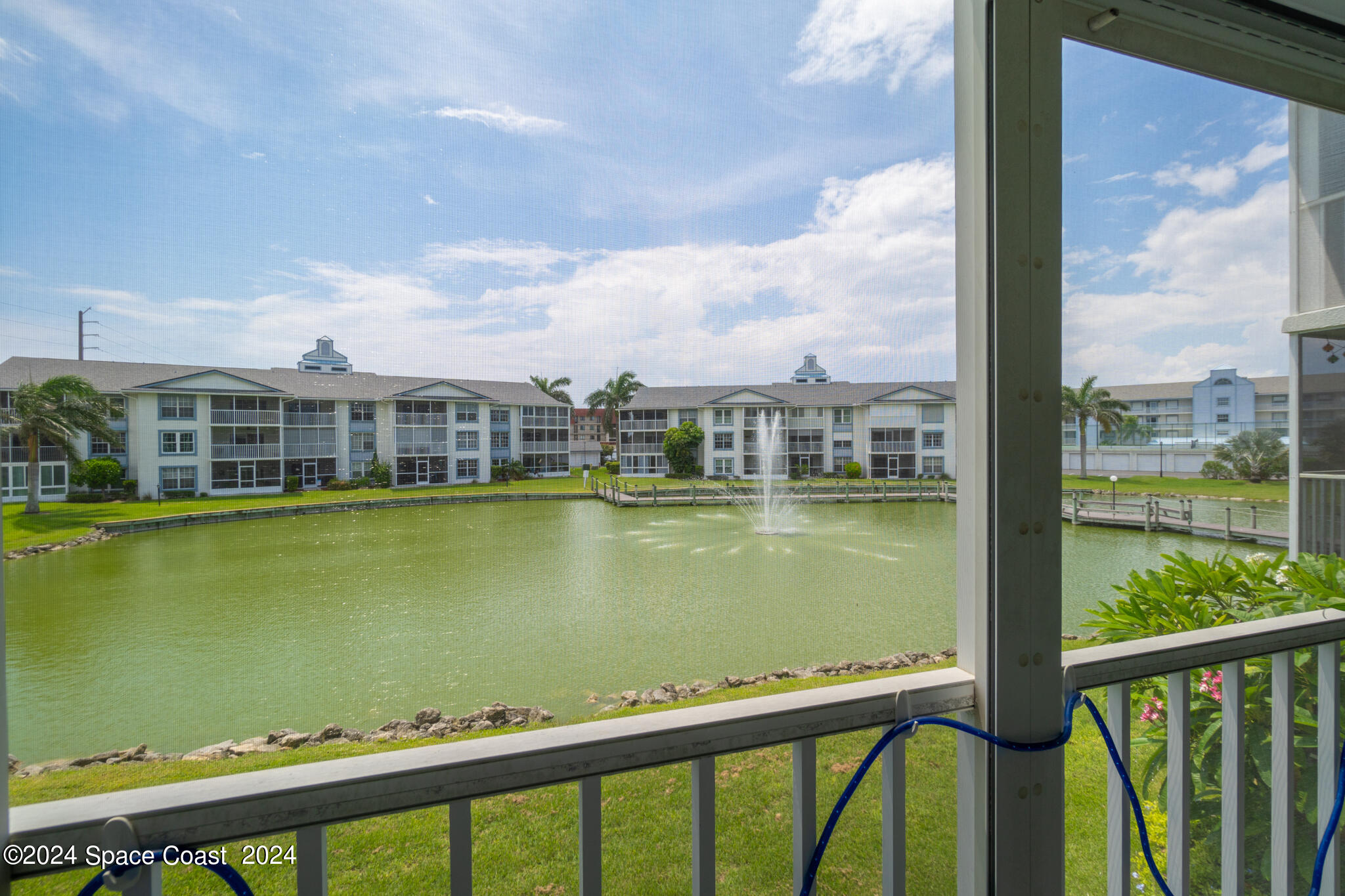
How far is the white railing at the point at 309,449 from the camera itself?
97 centimetres

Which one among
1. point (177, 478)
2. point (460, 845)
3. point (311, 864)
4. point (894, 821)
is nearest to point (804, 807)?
point (894, 821)

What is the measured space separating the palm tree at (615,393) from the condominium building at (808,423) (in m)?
0.02

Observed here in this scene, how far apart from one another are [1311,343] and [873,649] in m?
1.60

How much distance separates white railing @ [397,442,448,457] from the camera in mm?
1093

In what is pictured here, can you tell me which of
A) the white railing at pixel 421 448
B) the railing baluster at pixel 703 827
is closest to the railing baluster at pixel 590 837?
A: the railing baluster at pixel 703 827

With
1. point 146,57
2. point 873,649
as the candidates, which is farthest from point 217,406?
point 873,649

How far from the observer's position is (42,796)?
0.61 metres

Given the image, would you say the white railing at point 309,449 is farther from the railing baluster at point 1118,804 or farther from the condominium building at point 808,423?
the railing baluster at point 1118,804

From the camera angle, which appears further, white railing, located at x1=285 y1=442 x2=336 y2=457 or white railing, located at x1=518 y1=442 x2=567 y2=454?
white railing, located at x1=518 y1=442 x2=567 y2=454

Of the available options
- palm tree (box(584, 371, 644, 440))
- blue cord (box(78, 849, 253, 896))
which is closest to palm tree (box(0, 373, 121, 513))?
blue cord (box(78, 849, 253, 896))

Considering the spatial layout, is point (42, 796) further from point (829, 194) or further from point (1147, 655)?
point (1147, 655)

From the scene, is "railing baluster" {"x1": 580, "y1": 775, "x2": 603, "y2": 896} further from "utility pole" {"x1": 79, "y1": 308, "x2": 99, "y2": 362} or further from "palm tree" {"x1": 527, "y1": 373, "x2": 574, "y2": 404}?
"utility pole" {"x1": 79, "y1": 308, "x2": 99, "y2": 362}

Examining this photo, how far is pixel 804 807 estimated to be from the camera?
0.81m

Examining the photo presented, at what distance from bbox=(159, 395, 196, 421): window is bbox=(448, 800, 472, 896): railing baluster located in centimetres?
68
